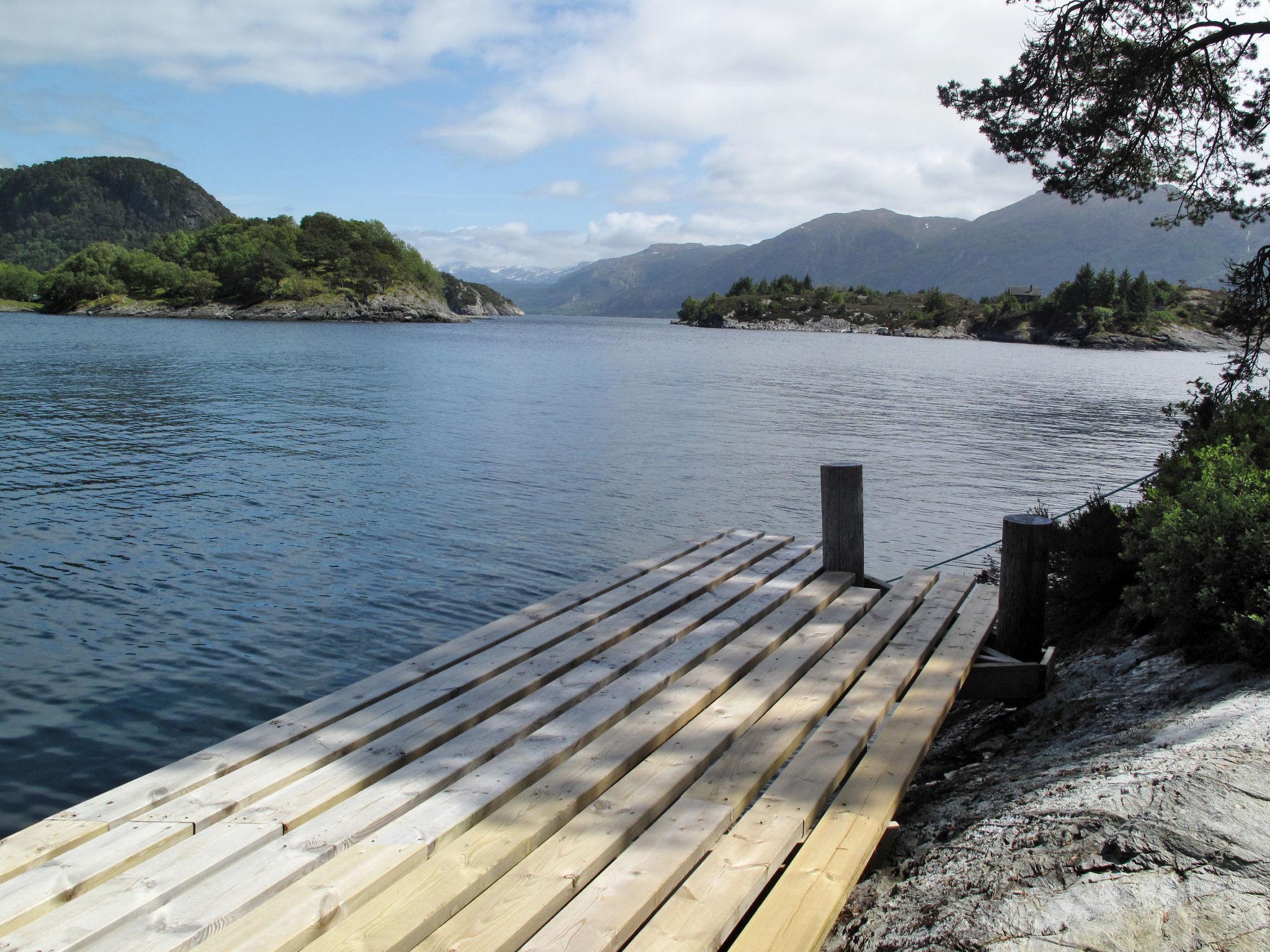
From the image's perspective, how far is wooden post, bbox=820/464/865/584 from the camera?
7770mm

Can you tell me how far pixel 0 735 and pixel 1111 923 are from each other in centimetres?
786

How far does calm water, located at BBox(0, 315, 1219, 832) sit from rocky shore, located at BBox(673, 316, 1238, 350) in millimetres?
66753

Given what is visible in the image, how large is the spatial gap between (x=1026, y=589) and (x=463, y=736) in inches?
185

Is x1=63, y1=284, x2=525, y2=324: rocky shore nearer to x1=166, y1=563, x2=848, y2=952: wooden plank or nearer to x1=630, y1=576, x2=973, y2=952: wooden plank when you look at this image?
x1=630, y1=576, x2=973, y2=952: wooden plank

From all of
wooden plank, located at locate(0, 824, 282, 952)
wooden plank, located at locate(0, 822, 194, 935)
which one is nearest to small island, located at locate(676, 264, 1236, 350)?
wooden plank, located at locate(0, 824, 282, 952)

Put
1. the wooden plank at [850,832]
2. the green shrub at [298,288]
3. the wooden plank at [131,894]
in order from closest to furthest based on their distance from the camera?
the wooden plank at [131,894]
the wooden plank at [850,832]
the green shrub at [298,288]

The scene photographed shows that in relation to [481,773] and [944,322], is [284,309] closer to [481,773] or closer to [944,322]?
[944,322]

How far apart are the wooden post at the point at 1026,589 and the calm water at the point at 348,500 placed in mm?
5382

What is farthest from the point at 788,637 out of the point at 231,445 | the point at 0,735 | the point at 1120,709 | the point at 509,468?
the point at 231,445

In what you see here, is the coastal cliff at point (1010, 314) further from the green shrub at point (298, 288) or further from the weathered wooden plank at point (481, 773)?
the weathered wooden plank at point (481, 773)

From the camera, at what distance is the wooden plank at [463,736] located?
3.69m

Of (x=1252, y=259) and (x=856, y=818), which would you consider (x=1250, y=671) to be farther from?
(x=1252, y=259)

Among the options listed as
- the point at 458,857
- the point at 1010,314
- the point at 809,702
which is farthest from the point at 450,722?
the point at 1010,314

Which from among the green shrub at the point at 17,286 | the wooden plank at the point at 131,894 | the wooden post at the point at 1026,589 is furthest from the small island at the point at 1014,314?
the green shrub at the point at 17,286
